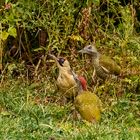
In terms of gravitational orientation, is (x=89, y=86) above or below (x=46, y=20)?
below

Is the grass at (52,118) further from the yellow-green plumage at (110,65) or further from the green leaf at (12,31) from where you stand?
the green leaf at (12,31)

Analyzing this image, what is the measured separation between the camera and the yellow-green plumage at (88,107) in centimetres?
750

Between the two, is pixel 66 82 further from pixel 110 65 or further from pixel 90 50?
pixel 90 50

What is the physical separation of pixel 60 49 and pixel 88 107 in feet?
8.51

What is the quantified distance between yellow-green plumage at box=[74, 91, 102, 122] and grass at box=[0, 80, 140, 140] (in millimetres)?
89

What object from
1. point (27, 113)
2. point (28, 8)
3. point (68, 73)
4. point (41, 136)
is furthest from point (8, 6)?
point (41, 136)

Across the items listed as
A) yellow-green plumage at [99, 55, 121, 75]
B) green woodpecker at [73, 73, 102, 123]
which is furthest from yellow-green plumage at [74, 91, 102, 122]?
yellow-green plumage at [99, 55, 121, 75]

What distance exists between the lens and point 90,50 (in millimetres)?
9516

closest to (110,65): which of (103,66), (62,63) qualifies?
(103,66)

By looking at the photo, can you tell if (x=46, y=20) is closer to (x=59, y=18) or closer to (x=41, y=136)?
(x=59, y=18)

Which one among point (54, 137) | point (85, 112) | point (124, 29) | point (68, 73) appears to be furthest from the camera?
point (124, 29)

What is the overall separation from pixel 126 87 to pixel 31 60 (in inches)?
68.0

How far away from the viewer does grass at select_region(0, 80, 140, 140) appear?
6.93 meters

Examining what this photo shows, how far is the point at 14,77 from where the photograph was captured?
9859mm
